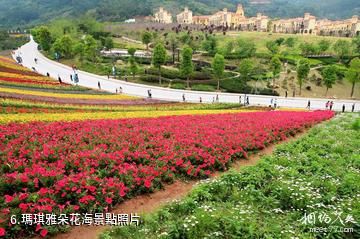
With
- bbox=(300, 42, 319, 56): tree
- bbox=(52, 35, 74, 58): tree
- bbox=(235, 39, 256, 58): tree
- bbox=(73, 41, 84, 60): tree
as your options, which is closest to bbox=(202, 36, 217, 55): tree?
bbox=(235, 39, 256, 58): tree

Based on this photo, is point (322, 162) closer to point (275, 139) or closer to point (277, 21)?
point (275, 139)

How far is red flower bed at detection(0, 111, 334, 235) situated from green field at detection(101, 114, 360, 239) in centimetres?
131

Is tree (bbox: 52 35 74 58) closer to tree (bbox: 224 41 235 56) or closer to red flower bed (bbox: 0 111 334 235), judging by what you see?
tree (bbox: 224 41 235 56)

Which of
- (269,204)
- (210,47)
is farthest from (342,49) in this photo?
(269,204)

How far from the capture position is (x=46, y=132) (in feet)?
40.7

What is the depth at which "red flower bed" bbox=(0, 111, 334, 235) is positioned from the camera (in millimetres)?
7730

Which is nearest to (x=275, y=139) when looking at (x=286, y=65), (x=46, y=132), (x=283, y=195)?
(x=283, y=195)

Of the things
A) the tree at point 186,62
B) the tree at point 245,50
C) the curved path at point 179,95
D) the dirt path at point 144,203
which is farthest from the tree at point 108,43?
the dirt path at point 144,203

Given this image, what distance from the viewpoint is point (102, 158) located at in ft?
32.4

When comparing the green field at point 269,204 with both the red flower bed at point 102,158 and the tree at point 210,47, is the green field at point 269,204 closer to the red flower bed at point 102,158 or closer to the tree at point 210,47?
the red flower bed at point 102,158

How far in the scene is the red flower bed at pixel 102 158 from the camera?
304 inches

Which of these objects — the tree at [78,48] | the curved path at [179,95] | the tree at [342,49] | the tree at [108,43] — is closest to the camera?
the curved path at [179,95]

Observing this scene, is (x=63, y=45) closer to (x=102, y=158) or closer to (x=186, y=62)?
(x=186, y=62)

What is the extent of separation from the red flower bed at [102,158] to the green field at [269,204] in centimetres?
131
